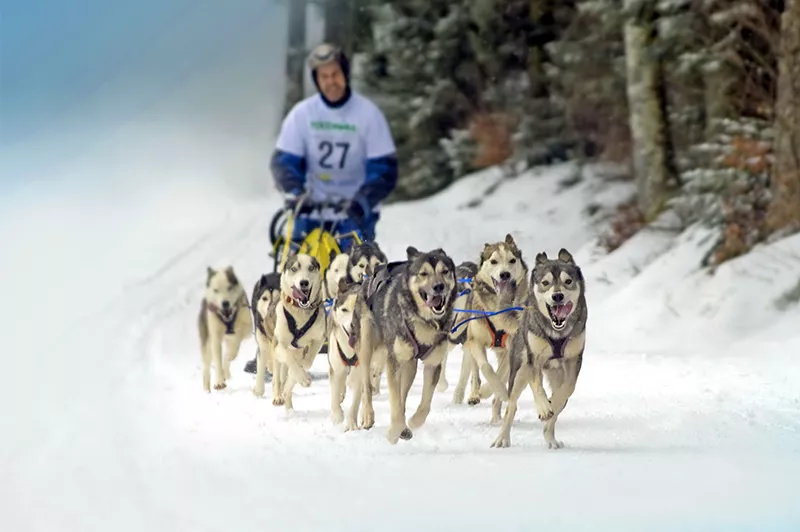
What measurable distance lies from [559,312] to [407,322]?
19.6 inches

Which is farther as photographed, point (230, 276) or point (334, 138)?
point (334, 138)

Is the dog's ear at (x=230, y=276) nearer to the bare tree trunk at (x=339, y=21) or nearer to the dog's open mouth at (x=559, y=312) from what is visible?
the dog's open mouth at (x=559, y=312)

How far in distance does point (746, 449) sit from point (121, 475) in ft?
7.55

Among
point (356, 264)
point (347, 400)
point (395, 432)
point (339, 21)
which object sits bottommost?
point (347, 400)

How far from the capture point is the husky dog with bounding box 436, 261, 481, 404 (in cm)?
437

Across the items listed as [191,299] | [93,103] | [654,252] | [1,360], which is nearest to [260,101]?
[93,103]

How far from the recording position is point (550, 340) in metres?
3.85

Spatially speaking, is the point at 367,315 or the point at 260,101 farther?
the point at 260,101

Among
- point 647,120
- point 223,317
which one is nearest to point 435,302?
point 223,317

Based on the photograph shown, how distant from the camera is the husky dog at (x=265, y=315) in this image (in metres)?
4.69

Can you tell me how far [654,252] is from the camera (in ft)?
26.6

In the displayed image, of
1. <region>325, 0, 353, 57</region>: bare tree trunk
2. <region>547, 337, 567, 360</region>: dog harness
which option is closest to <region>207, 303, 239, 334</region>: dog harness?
<region>547, 337, 567, 360</region>: dog harness

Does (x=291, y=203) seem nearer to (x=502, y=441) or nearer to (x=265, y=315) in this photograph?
(x=265, y=315)

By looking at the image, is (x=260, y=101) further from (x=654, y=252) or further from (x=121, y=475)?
(x=121, y=475)
